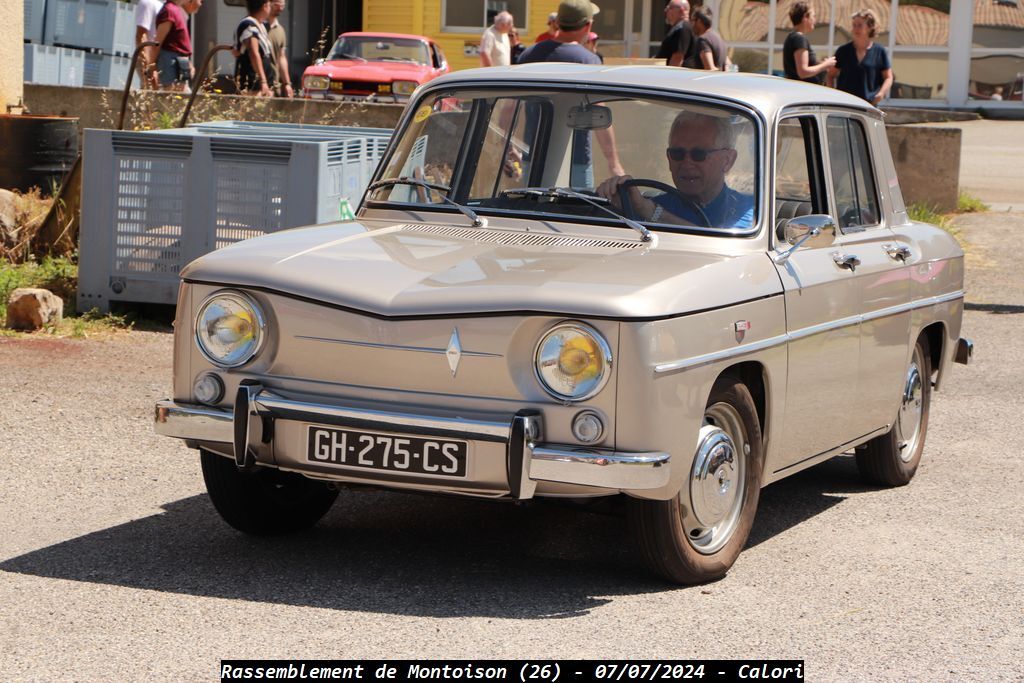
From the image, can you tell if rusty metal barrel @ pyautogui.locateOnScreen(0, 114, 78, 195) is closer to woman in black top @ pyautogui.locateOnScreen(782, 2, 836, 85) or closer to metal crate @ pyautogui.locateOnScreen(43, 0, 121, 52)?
woman in black top @ pyautogui.locateOnScreen(782, 2, 836, 85)

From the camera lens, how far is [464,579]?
194 inches

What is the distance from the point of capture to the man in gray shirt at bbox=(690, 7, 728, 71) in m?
13.9

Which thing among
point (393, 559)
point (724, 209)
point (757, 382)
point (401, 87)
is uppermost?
point (401, 87)

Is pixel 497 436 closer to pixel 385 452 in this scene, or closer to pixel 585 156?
pixel 385 452

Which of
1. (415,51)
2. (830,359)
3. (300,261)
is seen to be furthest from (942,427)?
(415,51)

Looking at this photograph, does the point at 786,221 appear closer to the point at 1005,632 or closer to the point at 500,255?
the point at 500,255

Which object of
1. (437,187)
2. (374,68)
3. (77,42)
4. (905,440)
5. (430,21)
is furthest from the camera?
(430,21)

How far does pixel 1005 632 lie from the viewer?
4.64 m

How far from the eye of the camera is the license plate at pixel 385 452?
4516 millimetres

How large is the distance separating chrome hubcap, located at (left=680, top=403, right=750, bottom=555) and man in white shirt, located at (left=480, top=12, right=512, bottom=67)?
12608mm

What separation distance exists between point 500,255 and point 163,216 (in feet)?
16.8

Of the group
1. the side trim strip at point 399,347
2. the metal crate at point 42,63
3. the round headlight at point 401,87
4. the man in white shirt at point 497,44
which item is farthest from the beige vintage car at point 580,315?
the round headlight at point 401,87
